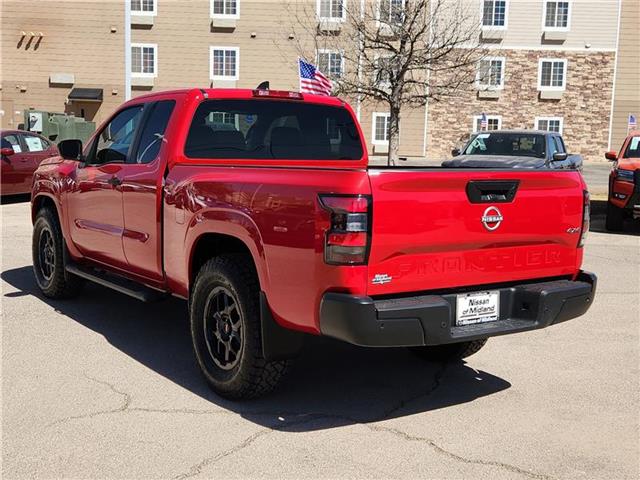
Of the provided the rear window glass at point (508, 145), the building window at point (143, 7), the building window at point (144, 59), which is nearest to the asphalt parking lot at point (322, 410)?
the rear window glass at point (508, 145)

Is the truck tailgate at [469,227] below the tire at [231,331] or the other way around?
the other way around

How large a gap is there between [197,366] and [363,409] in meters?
1.30

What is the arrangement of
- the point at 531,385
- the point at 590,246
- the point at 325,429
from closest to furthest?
1. the point at 325,429
2. the point at 531,385
3. the point at 590,246

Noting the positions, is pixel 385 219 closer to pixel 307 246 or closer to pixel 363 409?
pixel 307 246

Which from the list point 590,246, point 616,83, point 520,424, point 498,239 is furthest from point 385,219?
point 616,83

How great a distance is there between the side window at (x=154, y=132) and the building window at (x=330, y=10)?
3283cm

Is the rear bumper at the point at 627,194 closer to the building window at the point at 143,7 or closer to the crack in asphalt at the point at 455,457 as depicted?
the crack in asphalt at the point at 455,457

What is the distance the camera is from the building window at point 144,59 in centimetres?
3809

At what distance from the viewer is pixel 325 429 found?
153 inches

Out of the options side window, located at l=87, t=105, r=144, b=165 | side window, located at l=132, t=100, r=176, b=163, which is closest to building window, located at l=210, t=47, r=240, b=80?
side window, located at l=87, t=105, r=144, b=165

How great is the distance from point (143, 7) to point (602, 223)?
30495 mm

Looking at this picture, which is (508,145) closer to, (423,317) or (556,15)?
(423,317)

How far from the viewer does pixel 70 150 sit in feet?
20.3

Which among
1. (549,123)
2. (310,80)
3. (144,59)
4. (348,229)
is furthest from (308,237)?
(549,123)
